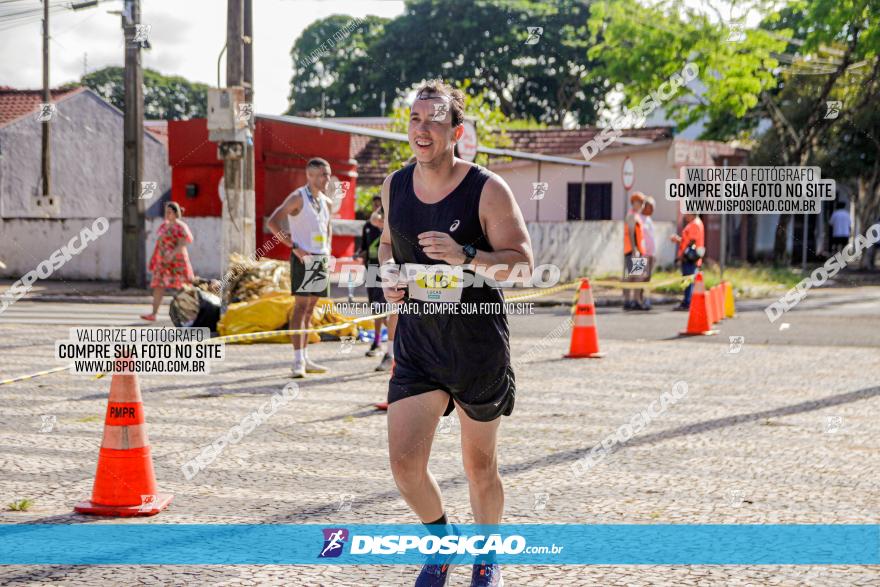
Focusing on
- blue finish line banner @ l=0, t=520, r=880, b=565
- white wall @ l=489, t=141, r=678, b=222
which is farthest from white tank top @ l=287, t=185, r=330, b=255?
→ white wall @ l=489, t=141, r=678, b=222

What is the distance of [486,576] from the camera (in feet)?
13.0

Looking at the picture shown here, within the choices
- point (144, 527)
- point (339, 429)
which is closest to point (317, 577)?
point (144, 527)

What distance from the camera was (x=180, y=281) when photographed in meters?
15.0

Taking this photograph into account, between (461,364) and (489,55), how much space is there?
45459 mm

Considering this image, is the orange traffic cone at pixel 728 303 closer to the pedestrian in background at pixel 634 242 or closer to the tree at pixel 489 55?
the pedestrian in background at pixel 634 242

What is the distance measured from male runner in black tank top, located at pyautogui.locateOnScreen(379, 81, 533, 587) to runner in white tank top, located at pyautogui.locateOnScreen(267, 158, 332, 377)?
586cm

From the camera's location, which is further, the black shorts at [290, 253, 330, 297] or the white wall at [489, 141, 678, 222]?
the white wall at [489, 141, 678, 222]

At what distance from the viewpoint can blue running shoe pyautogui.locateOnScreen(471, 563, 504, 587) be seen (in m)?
3.94

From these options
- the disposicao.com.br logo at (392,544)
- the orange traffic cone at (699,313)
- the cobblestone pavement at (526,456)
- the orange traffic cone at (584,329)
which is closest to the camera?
the cobblestone pavement at (526,456)

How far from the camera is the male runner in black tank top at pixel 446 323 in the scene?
384cm

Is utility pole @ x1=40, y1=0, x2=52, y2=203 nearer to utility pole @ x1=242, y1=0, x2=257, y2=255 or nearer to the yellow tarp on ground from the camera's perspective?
utility pole @ x1=242, y1=0, x2=257, y2=255

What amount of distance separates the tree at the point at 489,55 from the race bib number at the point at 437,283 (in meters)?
43.2

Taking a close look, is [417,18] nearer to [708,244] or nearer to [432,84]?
[708,244]

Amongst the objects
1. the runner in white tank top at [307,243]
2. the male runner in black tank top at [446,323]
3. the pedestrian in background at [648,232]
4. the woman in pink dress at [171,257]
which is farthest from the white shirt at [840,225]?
the male runner in black tank top at [446,323]
